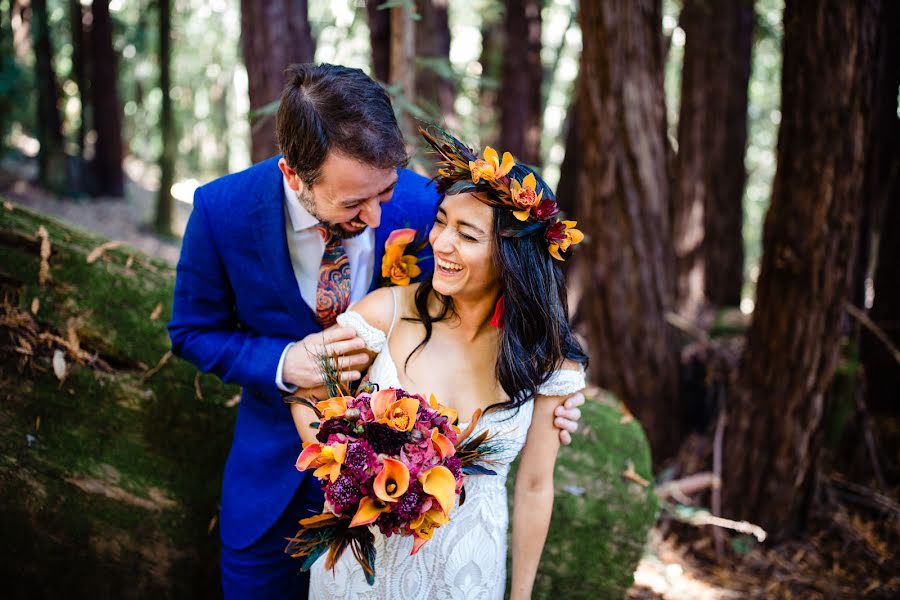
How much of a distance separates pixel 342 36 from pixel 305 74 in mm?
3346

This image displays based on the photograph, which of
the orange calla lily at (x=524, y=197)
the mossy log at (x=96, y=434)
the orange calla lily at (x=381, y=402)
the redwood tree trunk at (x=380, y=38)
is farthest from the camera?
the redwood tree trunk at (x=380, y=38)

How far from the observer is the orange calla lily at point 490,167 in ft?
7.50

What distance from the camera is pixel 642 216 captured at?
17.2ft

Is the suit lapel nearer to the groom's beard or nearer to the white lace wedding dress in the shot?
the groom's beard

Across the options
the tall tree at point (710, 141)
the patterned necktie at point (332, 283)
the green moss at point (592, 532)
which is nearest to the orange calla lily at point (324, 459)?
the patterned necktie at point (332, 283)

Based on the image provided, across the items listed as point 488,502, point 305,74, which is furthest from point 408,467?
point 305,74

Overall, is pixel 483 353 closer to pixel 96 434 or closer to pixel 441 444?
pixel 441 444

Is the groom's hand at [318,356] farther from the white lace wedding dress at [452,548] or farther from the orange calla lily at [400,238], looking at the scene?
the orange calla lily at [400,238]

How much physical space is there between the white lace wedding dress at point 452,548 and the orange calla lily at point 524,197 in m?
0.65

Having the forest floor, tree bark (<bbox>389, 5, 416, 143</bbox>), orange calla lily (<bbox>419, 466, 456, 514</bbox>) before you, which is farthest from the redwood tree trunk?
orange calla lily (<bbox>419, 466, 456, 514</bbox>)

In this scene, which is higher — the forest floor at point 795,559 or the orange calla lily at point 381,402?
the orange calla lily at point 381,402

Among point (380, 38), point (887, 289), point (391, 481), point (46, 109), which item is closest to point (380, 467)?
point (391, 481)

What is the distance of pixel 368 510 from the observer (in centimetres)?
195

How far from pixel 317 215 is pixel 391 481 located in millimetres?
1102
